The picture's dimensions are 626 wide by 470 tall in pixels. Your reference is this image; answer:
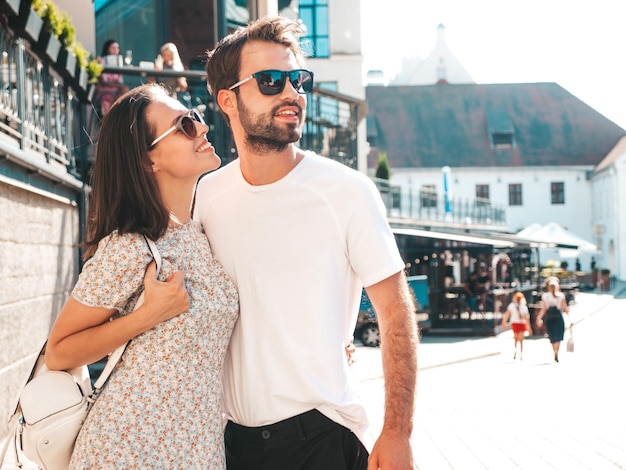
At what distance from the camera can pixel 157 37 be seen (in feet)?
53.2

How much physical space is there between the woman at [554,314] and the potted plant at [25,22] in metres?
13.2

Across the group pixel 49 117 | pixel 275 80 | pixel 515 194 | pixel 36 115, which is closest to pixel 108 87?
pixel 49 117

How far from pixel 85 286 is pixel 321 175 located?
2.61 ft

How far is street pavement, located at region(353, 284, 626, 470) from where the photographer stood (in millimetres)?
8617

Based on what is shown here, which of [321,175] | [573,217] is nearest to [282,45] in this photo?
[321,175]

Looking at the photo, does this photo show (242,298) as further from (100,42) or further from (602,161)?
(602,161)

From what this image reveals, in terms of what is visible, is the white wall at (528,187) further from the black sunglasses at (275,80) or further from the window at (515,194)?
the black sunglasses at (275,80)

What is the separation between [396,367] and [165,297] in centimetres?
68

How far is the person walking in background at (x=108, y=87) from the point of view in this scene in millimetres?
12875

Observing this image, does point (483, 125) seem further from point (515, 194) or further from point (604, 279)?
point (604, 279)

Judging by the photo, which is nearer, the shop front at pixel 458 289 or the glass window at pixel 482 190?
the shop front at pixel 458 289

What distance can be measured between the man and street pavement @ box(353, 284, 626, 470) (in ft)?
17.3

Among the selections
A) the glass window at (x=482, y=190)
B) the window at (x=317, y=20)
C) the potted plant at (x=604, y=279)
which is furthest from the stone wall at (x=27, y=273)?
the glass window at (x=482, y=190)

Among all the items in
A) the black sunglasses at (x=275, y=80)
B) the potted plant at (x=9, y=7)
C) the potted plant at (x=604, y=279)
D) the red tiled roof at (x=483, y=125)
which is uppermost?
the red tiled roof at (x=483, y=125)
